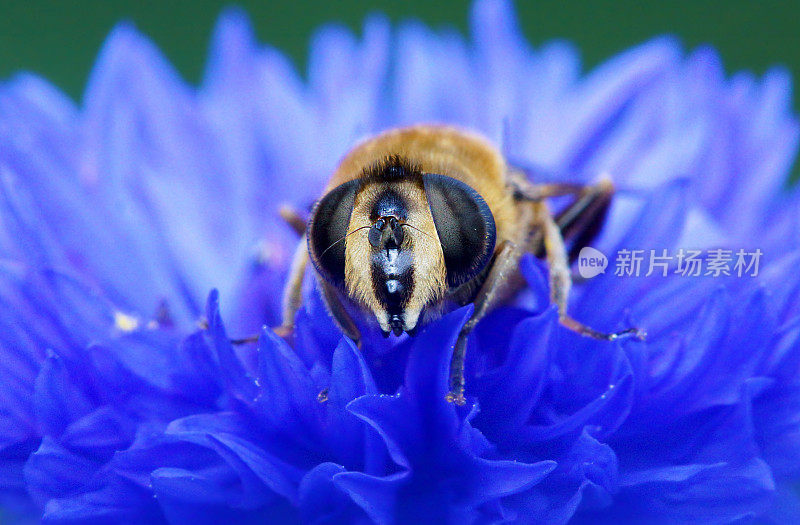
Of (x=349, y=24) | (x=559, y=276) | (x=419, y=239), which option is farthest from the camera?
(x=349, y=24)

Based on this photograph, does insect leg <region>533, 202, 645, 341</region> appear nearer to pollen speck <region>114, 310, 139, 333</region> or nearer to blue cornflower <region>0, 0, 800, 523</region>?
blue cornflower <region>0, 0, 800, 523</region>

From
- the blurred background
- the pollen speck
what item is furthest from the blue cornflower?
the blurred background

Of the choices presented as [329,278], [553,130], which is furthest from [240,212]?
[329,278]

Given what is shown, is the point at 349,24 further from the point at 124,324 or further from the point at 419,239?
the point at 419,239

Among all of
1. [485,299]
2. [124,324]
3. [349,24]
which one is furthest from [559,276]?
[349,24]

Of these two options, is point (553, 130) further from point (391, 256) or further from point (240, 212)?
point (391, 256)

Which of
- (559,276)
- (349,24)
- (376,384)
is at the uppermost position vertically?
(349,24)
